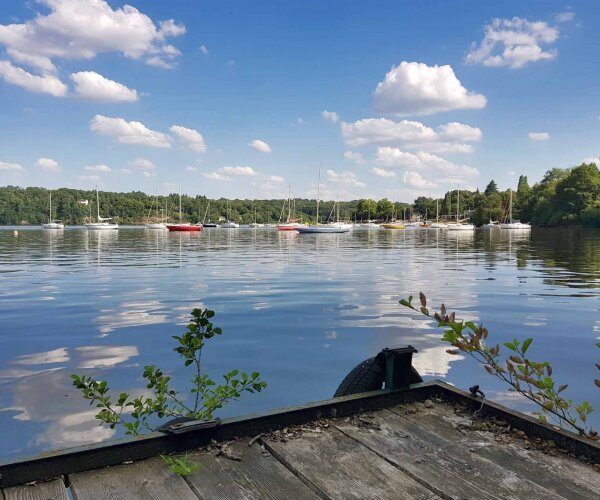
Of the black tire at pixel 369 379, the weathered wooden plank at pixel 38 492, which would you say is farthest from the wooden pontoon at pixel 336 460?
the black tire at pixel 369 379

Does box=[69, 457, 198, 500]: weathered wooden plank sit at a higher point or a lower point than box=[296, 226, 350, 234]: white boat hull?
lower

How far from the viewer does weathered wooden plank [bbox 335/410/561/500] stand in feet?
11.4

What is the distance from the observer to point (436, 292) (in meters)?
17.5

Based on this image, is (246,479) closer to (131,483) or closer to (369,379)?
(131,483)

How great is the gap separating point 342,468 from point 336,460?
0.43 feet

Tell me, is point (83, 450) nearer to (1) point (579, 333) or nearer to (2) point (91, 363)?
(2) point (91, 363)

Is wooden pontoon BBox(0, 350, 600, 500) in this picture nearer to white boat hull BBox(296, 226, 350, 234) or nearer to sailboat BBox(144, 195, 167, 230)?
white boat hull BBox(296, 226, 350, 234)

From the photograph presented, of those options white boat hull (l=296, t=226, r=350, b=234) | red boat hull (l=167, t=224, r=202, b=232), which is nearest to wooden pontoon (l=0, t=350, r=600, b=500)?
white boat hull (l=296, t=226, r=350, b=234)

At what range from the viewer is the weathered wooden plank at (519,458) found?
3.55 m

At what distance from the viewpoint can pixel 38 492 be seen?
10.7ft

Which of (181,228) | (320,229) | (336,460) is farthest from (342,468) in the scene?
(181,228)

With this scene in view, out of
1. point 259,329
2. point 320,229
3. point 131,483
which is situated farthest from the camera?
point 320,229

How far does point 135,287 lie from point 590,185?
423 feet

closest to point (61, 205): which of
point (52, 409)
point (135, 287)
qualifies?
point (135, 287)
